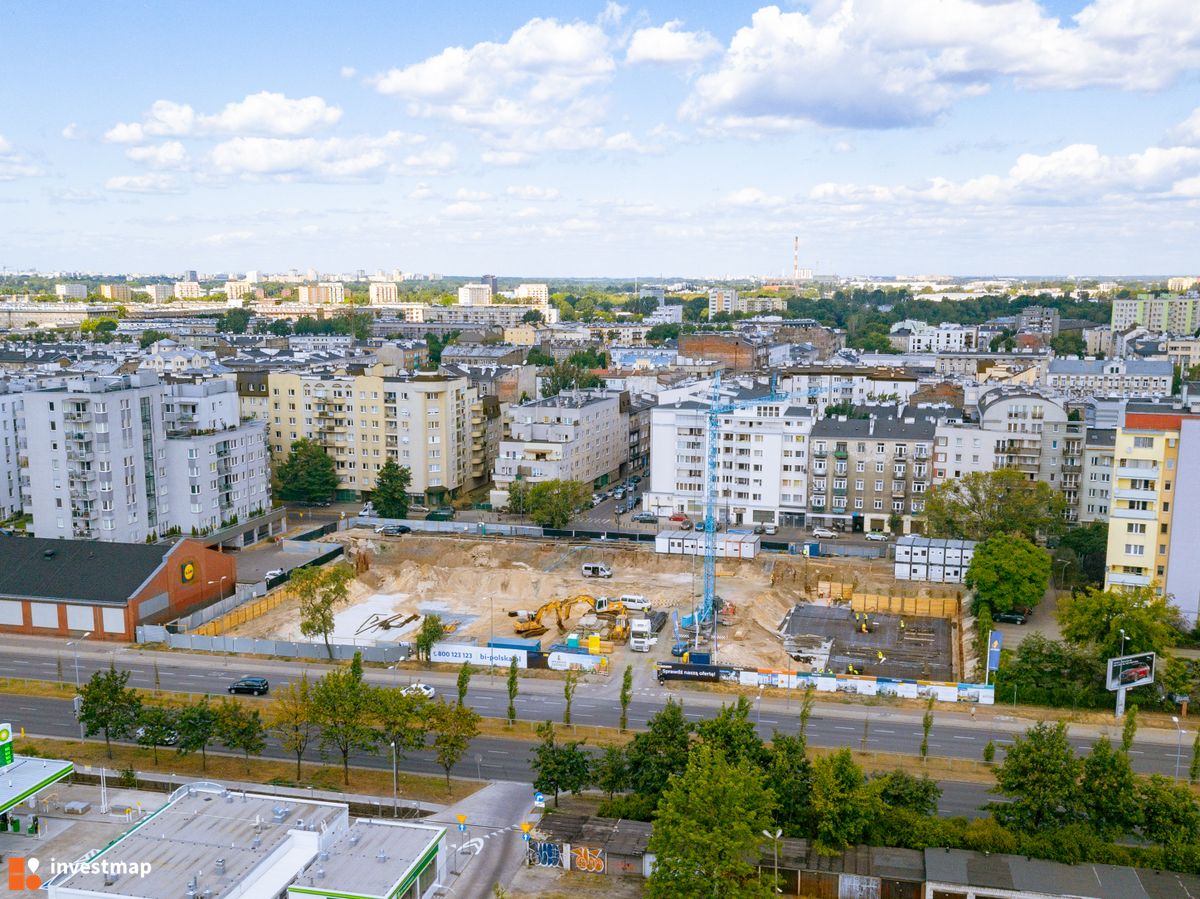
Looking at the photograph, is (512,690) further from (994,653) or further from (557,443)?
(557,443)

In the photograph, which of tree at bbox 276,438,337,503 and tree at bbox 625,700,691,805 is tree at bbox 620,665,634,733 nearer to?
tree at bbox 625,700,691,805

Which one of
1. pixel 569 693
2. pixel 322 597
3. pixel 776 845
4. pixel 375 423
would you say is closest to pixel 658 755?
pixel 776 845

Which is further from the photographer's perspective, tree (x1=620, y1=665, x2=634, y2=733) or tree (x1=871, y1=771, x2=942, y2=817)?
tree (x1=620, y1=665, x2=634, y2=733)

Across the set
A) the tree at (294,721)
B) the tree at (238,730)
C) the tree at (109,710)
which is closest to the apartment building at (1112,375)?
the tree at (294,721)

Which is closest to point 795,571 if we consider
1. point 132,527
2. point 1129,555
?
point 1129,555

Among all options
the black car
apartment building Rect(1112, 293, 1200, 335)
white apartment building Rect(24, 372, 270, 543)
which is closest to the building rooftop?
white apartment building Rect(24, 372, 270, 543)

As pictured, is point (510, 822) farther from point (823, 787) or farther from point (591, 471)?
point (591, 471)
